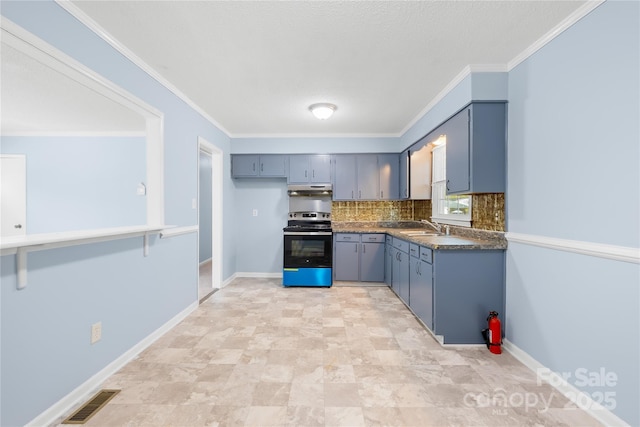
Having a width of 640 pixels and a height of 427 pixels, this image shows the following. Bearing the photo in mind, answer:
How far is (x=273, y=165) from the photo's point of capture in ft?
15.0

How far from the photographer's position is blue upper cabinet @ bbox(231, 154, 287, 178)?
4.58m

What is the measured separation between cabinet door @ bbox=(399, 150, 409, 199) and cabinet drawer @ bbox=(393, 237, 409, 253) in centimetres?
90

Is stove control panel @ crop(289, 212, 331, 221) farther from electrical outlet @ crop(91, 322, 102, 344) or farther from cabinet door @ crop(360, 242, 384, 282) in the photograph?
electrical outlet @ crop(91, 322, 102, 344)

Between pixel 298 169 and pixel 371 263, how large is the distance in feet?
6.55

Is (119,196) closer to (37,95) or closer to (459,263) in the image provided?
(37,95)

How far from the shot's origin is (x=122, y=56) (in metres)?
2.08

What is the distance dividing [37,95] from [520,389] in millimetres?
5163

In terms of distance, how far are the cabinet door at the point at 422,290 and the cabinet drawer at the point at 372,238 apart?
117cm

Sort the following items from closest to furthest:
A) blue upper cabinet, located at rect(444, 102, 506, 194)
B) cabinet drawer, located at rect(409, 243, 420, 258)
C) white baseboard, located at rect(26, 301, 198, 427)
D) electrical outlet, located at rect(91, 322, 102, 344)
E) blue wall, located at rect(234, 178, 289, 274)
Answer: white baseboard, located at rect(26, 301, 198, 427) < electrical outlet, located at rect(91, 322, 102, 344) < blue upper cabinet, located at rect(444, 102, 506, 194) < cabinet drawer, located at rect(409, 243, 420, 258) < blue wall, located at rect(234, 178, 289, 274)

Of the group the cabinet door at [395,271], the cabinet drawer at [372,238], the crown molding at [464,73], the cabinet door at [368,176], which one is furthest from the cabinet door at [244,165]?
the crown molding at [464,73]

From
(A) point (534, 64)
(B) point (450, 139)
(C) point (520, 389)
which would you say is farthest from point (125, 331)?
(A) point (534, 64)

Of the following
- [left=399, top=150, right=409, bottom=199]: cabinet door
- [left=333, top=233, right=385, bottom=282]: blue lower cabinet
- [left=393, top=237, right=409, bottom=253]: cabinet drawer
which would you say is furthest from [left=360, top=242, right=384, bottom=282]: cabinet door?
[left=399, top=150, right=409, bottom=199]: cabinet door

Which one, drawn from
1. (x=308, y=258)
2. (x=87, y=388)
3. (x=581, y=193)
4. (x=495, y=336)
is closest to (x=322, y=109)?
(x=308, y=258)

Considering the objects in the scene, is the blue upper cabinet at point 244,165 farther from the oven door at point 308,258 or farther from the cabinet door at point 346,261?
the cabinet door at point 346,261
